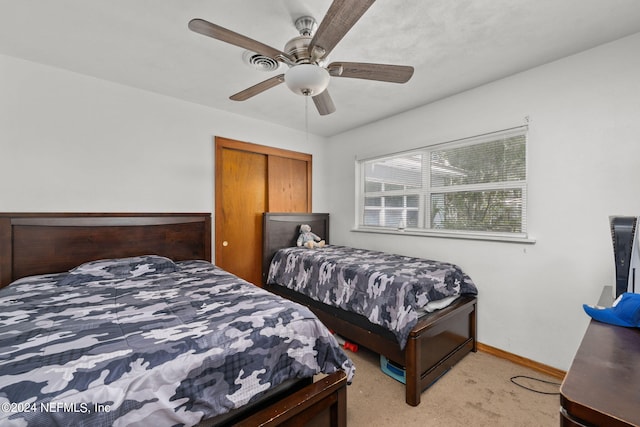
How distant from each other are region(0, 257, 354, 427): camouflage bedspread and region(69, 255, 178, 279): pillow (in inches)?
12.7

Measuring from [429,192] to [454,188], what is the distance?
29cm

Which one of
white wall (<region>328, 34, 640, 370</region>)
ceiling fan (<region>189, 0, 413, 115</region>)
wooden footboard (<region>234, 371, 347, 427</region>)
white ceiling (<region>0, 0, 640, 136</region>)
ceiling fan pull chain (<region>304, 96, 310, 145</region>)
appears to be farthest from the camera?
ceiling fan pull chain (<region>304, 96, 310, 145</region>)

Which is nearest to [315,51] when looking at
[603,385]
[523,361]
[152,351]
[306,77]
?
[306,77]

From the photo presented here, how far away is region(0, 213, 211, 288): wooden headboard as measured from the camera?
207 cm

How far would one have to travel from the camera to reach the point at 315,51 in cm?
147

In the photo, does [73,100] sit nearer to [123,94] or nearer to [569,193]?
[123,94]

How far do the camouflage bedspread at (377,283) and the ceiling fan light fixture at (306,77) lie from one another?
1457mm

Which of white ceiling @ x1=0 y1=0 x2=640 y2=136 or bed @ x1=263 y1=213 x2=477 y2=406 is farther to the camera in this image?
bed @ x1=263 y1=213 x2=477 y2=406

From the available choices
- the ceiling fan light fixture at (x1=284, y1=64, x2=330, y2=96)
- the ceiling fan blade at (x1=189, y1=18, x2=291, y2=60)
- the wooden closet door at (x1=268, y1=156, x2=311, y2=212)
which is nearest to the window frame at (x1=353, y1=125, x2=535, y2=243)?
the wooden closet door at (x1=268, y1=156, x2=311, y2=212)

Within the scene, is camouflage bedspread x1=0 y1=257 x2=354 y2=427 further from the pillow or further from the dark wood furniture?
the dark wood furniture

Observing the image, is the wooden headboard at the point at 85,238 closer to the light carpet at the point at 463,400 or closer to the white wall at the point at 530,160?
the white wall at the point at 530,160

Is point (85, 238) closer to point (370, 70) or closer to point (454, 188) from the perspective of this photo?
point (370, 70)

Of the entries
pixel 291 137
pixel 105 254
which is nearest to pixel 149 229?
pixel 105 254

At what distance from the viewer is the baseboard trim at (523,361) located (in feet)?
6.84
